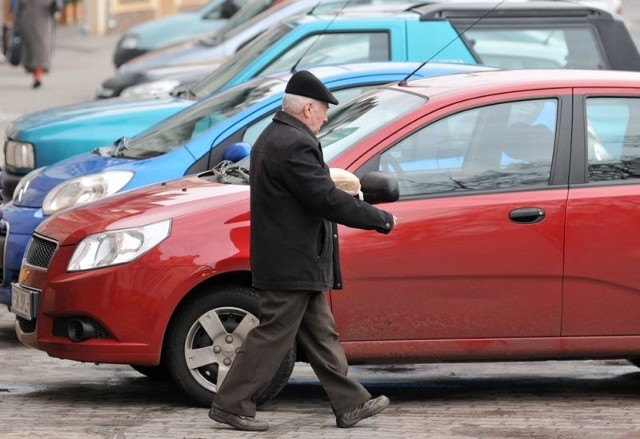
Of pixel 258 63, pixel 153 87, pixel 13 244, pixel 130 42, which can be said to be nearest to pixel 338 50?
pixel 258 63

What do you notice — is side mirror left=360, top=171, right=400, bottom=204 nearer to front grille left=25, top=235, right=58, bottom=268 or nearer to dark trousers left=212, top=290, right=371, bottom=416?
dark trousers left=212, top=290, right=371, bottom=416

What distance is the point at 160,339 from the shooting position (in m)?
7.21

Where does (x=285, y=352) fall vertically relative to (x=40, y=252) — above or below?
below

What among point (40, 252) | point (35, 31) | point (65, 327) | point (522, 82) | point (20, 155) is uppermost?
point (522, 82)

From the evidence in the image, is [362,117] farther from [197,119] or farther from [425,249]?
[197,119]

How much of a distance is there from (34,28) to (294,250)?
1861cm

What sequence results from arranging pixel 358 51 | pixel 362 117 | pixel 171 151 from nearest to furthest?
pixel 362 117 → pixel 171 151 → pixel 358 51

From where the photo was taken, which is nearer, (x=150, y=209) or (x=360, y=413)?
(x=360, y=413)

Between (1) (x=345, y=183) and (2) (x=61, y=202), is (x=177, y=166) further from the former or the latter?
(1) (x=345, y=183)

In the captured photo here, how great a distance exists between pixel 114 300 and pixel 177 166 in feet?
6.83

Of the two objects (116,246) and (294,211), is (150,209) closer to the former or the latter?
(116,246)

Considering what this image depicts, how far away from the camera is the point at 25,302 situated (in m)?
7.60

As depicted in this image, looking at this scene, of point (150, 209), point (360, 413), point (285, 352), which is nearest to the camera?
point (285, 352)

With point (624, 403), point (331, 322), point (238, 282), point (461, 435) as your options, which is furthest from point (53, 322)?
point (624, 403)
